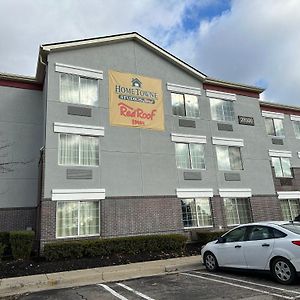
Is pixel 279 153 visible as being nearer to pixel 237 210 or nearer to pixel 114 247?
pixel 237 210

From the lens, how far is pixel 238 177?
19406 mm

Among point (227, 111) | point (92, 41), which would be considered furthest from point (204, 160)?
point (92, 41)

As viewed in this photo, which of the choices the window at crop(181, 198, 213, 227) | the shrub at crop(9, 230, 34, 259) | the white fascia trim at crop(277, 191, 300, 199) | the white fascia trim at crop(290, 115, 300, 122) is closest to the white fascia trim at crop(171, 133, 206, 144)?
the window at crop(181, 198, 213, 227)

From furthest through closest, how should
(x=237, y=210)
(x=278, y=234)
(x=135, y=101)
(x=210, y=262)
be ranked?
(x=237, y=210) < (x=135, y=101) < (x=210, y=262) < (x=278, y=234)

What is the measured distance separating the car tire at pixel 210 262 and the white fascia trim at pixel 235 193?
Answer: 826cm

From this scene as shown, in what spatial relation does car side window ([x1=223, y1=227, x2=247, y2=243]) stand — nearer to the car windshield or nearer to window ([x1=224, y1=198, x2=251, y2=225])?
the car windshield

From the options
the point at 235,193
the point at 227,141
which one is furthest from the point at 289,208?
the point at 227,141

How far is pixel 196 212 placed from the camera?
57.9 feet

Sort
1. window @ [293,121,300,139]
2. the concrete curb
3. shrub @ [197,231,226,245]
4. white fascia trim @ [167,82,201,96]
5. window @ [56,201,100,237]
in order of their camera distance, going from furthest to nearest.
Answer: window @ [293,121,300,139]
white fascia trim @ [167,82,201,96]
shrub @ [197,231,226,245]
window @ [56,201,100,237]
the concrete curb

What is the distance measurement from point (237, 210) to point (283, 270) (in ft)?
37.2

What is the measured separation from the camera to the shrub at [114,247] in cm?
1290

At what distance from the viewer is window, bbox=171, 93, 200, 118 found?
18969 millimetres

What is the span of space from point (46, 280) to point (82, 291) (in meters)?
1.52

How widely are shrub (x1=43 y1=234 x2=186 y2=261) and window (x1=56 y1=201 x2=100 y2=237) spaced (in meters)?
0.96
